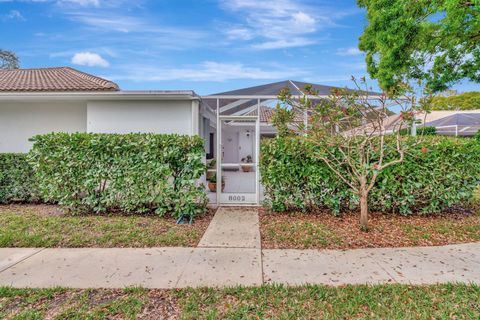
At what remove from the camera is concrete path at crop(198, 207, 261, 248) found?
15.8 ft

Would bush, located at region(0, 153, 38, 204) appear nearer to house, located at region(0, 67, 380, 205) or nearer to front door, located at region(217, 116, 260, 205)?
house, located at region(0, 67, 380, 205)

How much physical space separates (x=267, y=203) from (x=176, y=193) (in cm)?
219

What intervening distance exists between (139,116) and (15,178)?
3791mm

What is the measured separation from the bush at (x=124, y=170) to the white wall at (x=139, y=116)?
5.44 ft

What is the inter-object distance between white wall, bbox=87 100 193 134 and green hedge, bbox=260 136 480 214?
2943mm

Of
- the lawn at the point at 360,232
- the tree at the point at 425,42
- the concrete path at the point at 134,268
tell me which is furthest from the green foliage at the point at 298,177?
the tree at the point at 425,42

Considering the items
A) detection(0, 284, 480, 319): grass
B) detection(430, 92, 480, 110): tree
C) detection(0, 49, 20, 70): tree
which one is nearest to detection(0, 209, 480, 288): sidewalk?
detection(0, 284, 480, 319): grass

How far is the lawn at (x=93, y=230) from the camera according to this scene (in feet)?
15.8

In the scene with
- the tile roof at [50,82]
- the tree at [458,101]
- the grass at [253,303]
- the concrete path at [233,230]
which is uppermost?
the tree at [458,101]

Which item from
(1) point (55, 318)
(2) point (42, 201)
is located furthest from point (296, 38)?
(1) point (55, 318)

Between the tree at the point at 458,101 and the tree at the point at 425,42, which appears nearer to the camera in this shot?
the tree at the point at 425,42

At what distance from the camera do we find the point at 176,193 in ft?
20.2

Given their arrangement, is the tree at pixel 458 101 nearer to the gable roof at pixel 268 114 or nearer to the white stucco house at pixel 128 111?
the gable roof at pixel 268 114

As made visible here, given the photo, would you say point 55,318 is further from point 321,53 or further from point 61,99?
point 321,53
